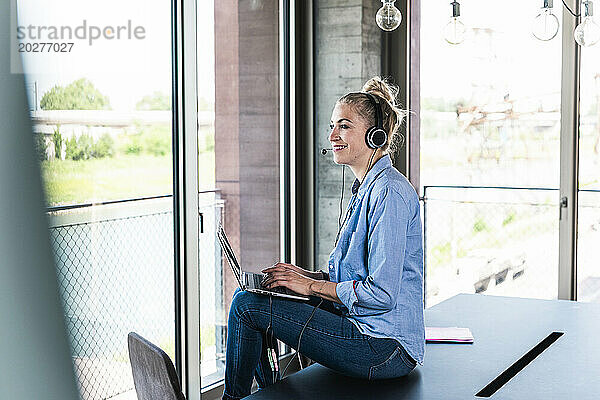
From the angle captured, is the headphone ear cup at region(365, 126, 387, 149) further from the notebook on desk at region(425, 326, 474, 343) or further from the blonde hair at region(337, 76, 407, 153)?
the notebook on desk at region(425, 326, 474, 343)

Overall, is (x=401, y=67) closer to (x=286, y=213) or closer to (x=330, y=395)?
(x=286, y=213)

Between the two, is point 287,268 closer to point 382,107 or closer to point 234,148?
point 382,107

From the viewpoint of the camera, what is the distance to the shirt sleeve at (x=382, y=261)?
7.62 feet

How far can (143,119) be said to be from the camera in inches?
130

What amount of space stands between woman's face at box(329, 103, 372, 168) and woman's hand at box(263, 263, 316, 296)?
0.41 m

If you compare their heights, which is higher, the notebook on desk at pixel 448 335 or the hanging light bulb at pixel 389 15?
the hanging light bulb at pixel 389 15

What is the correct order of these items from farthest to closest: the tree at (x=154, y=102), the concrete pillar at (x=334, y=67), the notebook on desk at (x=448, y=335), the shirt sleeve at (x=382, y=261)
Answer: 1. the concrete pillar at (x=334, y=67)
2. the tree at (x=154, y=102)
3. the notebook on desk at (x=448, y=335)
4. the shirt sleeve at (x=382, y=261)

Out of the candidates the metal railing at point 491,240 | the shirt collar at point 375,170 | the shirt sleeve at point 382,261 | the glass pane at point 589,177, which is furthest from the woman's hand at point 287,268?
the glass pane at point 589,177

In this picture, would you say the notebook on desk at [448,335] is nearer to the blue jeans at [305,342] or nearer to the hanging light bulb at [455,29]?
the blue jeans at [305,342]

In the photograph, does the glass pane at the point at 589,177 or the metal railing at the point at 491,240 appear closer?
the glass pane at the point at 589,177

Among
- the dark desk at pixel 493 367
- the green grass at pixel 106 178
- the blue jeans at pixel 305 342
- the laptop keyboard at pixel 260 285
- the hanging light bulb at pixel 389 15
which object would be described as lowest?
the dark desk at pixel 493 367

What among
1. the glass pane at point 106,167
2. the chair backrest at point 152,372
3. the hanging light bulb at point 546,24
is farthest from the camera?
the glass pane at point 106,167

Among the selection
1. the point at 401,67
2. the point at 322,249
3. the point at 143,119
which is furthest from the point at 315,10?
the point at 143,119

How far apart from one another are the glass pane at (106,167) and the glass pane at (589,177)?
217 centimetres
